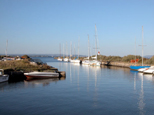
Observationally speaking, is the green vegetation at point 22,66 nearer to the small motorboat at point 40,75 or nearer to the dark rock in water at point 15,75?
the dark rock in water at point 15,75

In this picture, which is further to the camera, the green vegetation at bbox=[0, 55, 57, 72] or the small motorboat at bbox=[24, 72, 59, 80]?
the green vegetation at bbox=[0, 55, 57, 72]

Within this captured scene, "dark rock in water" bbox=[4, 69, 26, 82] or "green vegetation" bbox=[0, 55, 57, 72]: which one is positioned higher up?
"green vegetation" bbox=[0, 55, 57, 72]

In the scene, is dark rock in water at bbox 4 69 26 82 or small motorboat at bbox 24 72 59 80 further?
small motorboat at bbox 24 72 59 80

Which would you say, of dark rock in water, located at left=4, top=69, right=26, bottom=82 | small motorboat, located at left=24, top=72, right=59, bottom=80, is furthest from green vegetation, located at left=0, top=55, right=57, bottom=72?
small motorboat, located at left=24, top=72, right=59, bottom=80

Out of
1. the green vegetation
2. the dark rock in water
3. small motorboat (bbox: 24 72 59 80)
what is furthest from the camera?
the green vegetation

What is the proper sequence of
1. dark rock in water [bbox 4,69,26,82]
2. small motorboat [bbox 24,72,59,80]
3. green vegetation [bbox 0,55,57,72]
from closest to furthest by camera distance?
dark rock in water [bbox 4,69,26,82] → small motorboat [bbox 24,72,59,80] → green vegetation [bbox 0,55,57,72]

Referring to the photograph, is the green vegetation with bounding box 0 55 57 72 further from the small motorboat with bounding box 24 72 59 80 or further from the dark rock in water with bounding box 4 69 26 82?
the small motorboat with bounding box 24 72 59 80

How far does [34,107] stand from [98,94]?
797cm

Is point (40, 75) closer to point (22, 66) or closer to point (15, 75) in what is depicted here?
point (15, 75)

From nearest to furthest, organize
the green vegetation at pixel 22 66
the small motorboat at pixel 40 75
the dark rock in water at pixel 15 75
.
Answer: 1. the dark rock in water at pixel 15 75
2. the small motorboat at pixel 40 75
3. the green vegetation at pixel 22 66

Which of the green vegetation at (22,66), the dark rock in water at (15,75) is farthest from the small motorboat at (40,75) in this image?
the green vegetation at (22,66)

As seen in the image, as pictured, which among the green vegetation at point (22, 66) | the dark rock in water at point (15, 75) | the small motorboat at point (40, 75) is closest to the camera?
the dark rock in water at point (15, 75)

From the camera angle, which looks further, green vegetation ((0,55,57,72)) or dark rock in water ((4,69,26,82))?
green vegetation ((0,55,57,72))

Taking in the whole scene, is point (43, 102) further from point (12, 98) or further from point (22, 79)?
point (22, 79)
